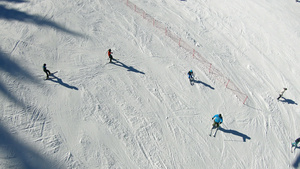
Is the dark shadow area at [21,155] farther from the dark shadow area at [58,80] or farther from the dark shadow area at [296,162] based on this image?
the dark shadow area at [296,162]

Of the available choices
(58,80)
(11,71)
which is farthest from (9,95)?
Answer: (58,80)

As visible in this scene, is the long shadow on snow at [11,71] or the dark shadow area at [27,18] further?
the dark shadow area at [27,18]

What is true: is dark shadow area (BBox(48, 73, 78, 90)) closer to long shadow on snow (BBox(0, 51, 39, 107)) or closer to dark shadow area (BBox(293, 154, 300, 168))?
long shadow on snow (BBox(0, 51, 39, 107))

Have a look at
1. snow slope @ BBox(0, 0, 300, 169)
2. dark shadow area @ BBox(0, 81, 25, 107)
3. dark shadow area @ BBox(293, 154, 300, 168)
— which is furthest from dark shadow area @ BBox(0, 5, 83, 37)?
dark shadow area @ BBox(293, 154, 300, 168)

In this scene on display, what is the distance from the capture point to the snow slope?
35.4 ft

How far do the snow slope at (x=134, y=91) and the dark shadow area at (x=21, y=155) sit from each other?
5 centimetres

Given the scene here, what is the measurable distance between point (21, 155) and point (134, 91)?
7.76 metres

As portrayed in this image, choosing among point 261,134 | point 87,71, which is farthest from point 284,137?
point 87,71

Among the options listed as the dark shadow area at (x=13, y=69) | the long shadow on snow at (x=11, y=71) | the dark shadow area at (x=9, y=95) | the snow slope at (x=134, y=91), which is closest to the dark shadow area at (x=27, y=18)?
the snow slope at (x=134, y=91)

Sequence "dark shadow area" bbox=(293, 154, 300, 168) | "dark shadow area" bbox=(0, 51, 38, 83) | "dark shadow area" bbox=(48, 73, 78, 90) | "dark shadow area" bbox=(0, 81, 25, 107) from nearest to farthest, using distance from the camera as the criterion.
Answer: "dark shadow area" bbox=(0, 81, 25, 107) < "dark shadow area" bbox=(293, 154, 300, 168) < "dark shadow area" bbox=(48, 73, 78, 90) < "dark shadow area" bbox=(0, 51, 38, 83)

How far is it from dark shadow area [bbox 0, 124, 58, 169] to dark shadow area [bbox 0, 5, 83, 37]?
11.0 meters

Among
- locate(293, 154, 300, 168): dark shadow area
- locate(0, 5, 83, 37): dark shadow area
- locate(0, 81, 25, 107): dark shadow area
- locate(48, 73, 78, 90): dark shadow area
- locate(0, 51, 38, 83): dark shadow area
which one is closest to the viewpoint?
locate(0, 81, 25, 107): dark shadow area

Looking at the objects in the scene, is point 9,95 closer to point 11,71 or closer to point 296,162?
point 11,71

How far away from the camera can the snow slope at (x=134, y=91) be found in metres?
10.8
